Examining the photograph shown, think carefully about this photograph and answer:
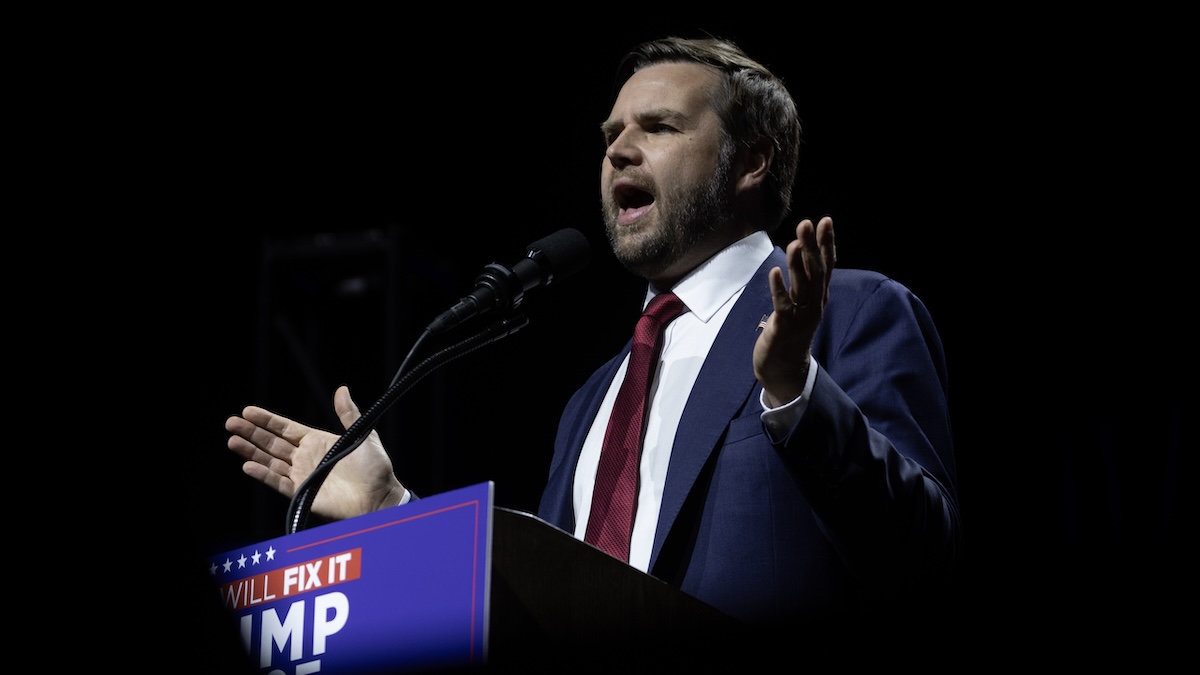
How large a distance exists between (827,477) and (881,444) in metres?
0.10

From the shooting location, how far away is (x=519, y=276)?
1.57 meters

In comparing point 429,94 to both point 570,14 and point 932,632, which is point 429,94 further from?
point 932,632

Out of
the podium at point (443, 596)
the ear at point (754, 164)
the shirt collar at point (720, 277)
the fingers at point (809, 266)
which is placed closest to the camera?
the podium at point (443, 596)

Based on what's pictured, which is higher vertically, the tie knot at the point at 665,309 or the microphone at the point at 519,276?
the tie knot at the point at 665,309

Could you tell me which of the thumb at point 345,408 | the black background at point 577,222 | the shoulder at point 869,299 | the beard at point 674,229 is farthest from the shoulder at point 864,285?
the black background at point 577,222

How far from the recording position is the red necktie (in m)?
1.63

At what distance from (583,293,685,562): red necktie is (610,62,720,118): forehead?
17.1 inches

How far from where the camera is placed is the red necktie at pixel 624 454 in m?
1.63

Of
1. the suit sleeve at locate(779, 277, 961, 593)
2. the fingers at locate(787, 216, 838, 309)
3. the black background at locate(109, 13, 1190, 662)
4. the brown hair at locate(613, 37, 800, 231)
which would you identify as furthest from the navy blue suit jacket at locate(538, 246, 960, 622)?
the black background at locate(109, 13, 1190, 662)

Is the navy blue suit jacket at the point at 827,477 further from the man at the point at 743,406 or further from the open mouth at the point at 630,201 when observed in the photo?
the open mouth at the point at 630,201

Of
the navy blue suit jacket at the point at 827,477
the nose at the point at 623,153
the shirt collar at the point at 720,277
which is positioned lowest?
the navy blue suit jacket at the point at 827,477

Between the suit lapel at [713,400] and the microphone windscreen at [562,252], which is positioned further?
the microphone windscreen at [562,252]

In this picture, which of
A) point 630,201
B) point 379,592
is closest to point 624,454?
point 630,201

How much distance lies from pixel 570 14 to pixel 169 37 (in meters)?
1.19
